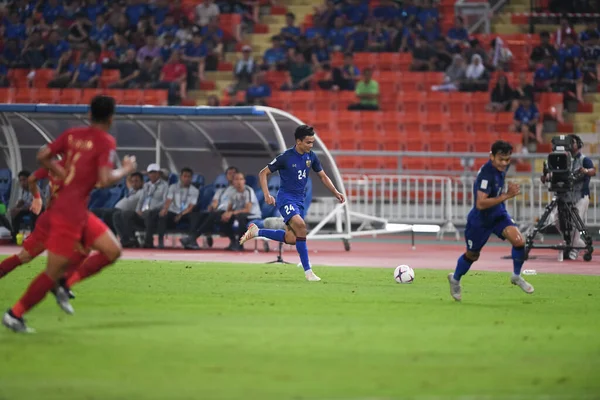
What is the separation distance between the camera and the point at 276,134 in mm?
23094

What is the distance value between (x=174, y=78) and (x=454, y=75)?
862cm

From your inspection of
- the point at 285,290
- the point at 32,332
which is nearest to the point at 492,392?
the point at 32,332

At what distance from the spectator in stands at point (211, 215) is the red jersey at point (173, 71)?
11324mm

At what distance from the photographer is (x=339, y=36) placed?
3466 centimetres

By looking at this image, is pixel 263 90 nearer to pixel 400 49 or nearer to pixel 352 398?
pixel 400 49

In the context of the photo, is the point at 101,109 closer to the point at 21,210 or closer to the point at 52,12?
the point at 21,210

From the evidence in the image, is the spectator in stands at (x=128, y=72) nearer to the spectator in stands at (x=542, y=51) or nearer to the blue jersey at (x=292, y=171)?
the spectator in stands at (x=542, y=51)

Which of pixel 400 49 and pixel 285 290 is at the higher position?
pixel 400 49

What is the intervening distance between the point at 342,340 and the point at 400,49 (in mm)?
25462

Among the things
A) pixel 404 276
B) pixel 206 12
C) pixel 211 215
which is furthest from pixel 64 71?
pixel 404 276

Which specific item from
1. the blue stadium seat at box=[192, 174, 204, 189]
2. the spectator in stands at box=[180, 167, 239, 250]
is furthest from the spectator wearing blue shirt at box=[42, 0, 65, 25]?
the spectator in stands at box=[180, 167, 239, 250]

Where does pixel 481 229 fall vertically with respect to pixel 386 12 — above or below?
below

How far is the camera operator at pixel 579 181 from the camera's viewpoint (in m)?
21.3

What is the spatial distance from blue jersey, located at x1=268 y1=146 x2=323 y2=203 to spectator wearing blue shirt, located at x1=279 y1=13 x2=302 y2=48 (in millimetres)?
18317
